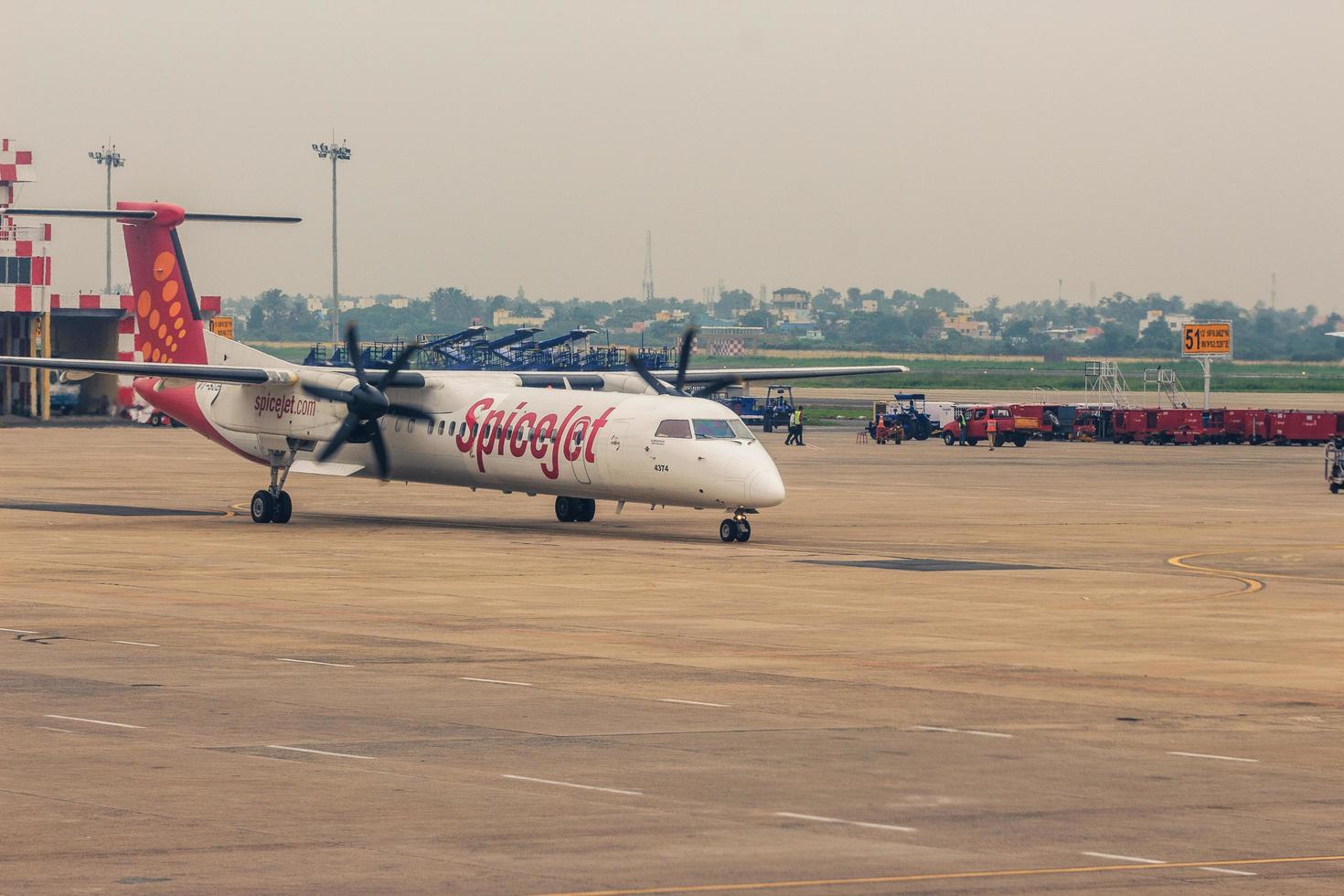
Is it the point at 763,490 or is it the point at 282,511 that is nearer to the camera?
the point at 763,490

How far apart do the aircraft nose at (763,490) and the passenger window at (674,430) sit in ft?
6.31

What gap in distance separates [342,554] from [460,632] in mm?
12670

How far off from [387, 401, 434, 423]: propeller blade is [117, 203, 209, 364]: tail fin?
23.0ft

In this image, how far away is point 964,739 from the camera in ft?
54.3

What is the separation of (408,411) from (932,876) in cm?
3358

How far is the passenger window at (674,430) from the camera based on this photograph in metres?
38.9

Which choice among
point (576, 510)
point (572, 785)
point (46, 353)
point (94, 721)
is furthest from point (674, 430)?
point (46, 353)

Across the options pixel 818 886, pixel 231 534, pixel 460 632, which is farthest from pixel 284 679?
pixel 231 534

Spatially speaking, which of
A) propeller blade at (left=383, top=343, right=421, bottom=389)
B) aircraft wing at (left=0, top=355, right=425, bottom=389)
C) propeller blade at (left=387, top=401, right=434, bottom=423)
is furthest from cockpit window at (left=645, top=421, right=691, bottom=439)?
aircraft wing at (left=0, top=355, right=425, bottom=389)

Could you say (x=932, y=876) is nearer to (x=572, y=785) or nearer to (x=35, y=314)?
(x=572, y=785)

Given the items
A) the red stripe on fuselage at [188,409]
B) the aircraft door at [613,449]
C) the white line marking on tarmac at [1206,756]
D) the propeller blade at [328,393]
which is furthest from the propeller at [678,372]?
the white line marking on tarmac at [1206,756]

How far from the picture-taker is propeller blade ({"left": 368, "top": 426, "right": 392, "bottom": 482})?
4422cm

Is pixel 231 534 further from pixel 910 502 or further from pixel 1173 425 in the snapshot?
pixel 1173 425

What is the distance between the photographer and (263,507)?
4481cm
